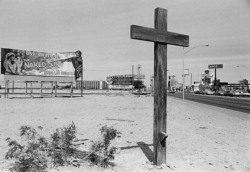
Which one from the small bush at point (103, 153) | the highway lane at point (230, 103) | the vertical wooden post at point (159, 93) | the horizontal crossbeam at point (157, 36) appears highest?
the horizontal crossbeam at point (157, 36)

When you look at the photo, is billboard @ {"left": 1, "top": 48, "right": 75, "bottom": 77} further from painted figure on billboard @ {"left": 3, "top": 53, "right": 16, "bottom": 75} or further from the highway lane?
the highway lane

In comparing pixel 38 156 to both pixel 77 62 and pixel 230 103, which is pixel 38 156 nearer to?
pixel 230 103

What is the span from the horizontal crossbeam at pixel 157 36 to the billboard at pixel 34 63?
26695 millimetres

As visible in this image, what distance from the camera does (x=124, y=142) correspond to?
22.0ft

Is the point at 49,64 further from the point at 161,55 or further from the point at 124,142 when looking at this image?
the point at 161,55

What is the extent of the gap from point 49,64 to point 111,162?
27.0 metres

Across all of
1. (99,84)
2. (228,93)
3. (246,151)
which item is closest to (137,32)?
(246,151)

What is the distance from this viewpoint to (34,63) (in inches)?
1117

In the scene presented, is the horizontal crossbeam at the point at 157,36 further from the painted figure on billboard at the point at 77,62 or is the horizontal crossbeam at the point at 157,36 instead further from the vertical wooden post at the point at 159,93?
the painted figure on billboard at the point at 77,62

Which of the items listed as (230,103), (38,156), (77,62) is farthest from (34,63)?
(38,156)

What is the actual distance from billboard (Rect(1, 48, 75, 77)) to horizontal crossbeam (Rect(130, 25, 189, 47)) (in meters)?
26.7

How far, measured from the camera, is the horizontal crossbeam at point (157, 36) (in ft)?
14.2

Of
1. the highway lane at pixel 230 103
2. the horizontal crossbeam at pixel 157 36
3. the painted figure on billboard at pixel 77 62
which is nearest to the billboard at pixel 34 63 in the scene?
the painted figure on billboard at pixel 77 62

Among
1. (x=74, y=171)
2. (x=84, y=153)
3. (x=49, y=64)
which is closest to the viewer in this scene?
(x=74, y=171)
